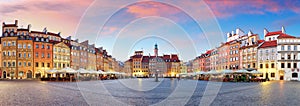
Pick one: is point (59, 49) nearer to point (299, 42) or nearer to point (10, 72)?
point (10, 72)

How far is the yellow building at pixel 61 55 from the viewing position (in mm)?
75562

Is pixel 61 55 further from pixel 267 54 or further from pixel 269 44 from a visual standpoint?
pixel 269 44

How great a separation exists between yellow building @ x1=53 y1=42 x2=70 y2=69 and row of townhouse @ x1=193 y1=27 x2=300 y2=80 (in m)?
51.6

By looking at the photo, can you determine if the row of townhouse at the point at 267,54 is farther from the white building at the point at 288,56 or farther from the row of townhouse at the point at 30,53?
the row of townhouse at the point at 30,53

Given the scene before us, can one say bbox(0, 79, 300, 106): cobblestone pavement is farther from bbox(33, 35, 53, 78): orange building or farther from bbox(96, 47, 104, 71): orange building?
bbox(96, 47, 104, 71): orange building

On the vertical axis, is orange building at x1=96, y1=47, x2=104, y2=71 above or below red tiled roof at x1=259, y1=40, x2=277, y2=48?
below

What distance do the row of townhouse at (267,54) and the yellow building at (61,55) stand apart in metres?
51.6

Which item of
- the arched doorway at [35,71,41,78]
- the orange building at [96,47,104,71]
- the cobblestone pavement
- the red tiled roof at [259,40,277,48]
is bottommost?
the arched doorway at [35,71,41,78]

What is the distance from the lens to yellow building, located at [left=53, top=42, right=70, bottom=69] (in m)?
75.6

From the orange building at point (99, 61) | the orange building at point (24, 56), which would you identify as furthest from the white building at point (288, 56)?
the orange building at point (24, 56)

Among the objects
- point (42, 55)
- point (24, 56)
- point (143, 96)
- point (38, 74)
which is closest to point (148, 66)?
point (42, 55)

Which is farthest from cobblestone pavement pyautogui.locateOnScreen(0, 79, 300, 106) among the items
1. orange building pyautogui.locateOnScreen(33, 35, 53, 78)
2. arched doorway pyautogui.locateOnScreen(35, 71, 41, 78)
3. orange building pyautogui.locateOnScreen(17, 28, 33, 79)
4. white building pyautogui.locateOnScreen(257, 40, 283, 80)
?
orange building pyautogui.locateOnScreen(33, 35, 53, 78)

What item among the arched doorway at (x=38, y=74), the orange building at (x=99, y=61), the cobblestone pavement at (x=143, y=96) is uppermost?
the orange building at (x=99, y=61)

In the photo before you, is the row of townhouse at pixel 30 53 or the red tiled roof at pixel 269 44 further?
the red tiled roof at pixel 269 44
